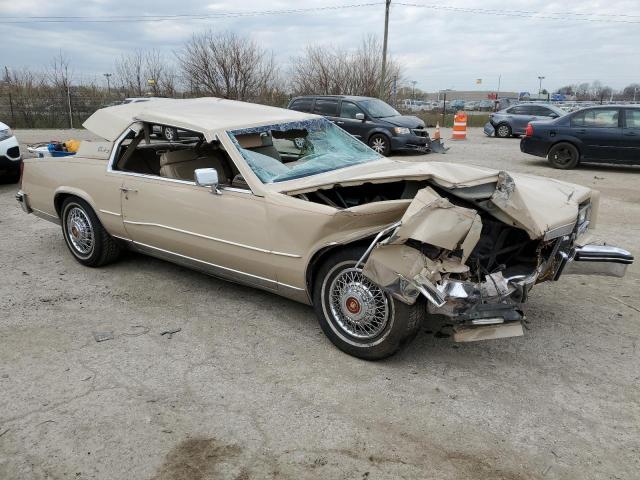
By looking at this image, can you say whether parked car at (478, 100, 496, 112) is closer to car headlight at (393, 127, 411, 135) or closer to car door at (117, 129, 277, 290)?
car headlight at (393, 127, 411, 135)

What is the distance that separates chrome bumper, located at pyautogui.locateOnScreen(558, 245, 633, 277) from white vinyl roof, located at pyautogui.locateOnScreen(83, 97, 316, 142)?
103 inches

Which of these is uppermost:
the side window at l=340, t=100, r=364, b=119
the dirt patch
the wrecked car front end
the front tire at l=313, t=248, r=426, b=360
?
the side window at l=340, t=100, r=364, b=119

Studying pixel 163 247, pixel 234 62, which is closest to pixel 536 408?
pixel 163 247

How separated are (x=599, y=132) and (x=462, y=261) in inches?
409

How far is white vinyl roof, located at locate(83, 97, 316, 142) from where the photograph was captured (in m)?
4.35

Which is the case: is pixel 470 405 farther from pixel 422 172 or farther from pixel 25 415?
pixel 25 415

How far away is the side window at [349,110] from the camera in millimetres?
14219

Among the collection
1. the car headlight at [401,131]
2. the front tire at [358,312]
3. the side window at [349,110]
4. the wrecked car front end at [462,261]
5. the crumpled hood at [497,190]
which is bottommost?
the front tire at [358,312]

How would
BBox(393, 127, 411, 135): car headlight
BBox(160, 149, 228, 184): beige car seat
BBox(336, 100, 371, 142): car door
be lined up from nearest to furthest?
BBox(160, 149, 228, 184): beige car seat
BBox(393, 127, 411, 135): car headlight
BBox(336, 100, 371, 142): car door

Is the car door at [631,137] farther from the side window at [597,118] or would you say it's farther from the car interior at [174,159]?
the car interior at [174,159]

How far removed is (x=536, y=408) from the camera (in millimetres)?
3027

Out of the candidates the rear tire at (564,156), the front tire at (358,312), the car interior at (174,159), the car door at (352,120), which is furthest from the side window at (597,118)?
the front tire at (358,312)

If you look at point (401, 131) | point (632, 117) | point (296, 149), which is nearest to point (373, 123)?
point (401, 131)

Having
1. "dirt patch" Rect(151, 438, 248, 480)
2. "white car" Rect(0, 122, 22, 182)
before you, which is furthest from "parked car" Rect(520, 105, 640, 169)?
"dirt patch" Rect(151, 438, 248, 480)
